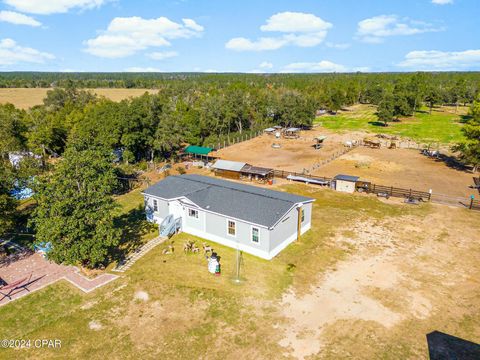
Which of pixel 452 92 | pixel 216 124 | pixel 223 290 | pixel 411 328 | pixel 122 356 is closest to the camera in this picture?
pixel 122 356

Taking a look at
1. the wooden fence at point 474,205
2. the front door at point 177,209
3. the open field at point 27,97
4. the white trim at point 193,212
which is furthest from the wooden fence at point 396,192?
the open field at point 27,97

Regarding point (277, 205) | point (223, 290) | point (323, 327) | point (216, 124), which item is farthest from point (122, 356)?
point (216, 124)

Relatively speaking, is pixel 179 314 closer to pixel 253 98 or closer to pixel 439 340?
pixel 439 340

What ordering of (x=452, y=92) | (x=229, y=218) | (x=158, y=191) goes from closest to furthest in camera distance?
1. (x=229, y=218)
2. (x=158, y=191)
3. (x=452, y=92)

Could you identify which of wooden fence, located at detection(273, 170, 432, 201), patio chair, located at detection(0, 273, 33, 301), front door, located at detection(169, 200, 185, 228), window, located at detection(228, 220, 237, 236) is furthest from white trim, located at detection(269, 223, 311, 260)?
patio chair, located at detection(0, 273, 33, 301)

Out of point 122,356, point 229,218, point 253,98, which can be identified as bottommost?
point 122,356

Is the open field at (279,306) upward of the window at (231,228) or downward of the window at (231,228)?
downward

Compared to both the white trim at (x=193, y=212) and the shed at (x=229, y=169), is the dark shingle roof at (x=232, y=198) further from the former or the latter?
the shed at (x=229, y=169)
